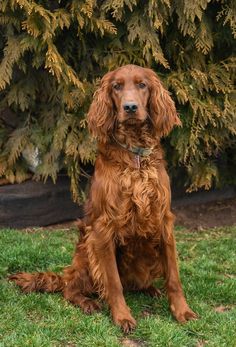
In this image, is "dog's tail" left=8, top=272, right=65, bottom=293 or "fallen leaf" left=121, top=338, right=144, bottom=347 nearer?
"fallen leaf" left=121, top=338, right=144, bottom=347

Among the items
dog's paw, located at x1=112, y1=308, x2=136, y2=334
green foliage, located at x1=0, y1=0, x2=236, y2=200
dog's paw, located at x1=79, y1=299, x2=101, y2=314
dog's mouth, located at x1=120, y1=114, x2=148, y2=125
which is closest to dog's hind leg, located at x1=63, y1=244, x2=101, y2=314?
dog's paw, located at x1=79, y1=299, x2=101, y2=314

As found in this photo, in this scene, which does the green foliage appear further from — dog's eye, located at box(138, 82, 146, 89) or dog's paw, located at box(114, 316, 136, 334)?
dog's paw, located at box(114, 316, 136, 334)

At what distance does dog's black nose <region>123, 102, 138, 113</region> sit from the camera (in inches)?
136

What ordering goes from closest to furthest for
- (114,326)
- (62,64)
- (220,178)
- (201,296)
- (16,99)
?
(114,326), (201,296), (62,64), (16,99), (220,178)

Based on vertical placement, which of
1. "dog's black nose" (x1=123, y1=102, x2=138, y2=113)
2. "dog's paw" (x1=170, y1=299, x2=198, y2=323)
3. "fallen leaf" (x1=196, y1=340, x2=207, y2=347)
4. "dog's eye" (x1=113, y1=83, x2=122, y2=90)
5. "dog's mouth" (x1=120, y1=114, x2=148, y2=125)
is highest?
"dog's eye" (x1=113, y1=83, x2=122, y2=90)

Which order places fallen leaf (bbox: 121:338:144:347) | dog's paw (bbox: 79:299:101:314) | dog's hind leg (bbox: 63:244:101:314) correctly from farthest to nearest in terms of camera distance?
1. dog's hind leg (bbox: 63:244:101:314)
2. dog's paw (bbox: 79:299:101:314)
3. fallen leaf (bbox: 121:338:144:347)

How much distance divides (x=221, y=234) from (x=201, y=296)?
1861 mm

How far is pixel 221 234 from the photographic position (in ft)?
19.4

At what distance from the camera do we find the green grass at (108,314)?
11.2ft

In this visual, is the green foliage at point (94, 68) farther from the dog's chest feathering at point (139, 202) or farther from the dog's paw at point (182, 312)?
the dog's paw at point (182, 312)

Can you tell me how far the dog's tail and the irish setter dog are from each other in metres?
0.28

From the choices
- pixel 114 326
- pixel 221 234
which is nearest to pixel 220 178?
pixel 221 234

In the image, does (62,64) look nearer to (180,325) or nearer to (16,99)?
(16,99)

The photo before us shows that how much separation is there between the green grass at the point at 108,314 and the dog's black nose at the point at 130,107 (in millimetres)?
1310
